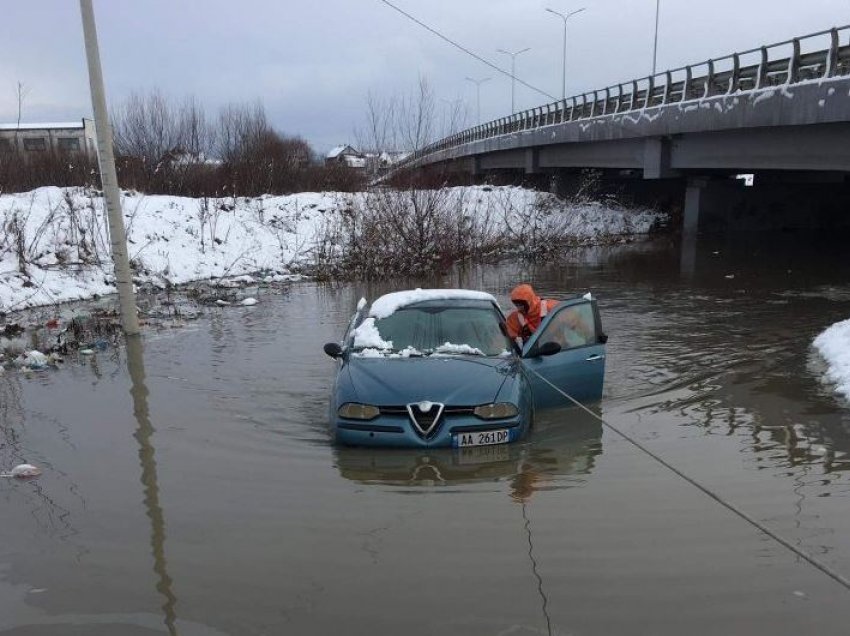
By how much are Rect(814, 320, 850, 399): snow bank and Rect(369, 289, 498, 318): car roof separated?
4.75 m

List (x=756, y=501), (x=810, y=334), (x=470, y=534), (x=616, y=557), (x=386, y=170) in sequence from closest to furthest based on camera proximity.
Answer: (x=616, y=557), (x=470, y=534), (x=756, y=501), (x=810, y=334), (x=386, y=170)

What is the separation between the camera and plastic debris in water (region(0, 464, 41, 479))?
6.41 m

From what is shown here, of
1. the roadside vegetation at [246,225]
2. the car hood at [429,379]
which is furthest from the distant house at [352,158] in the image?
the car hood at [429,379]

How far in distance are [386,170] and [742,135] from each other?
40.8 feet

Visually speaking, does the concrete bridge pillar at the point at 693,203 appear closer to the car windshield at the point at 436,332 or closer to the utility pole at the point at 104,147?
the utility pole at the point at 104,147

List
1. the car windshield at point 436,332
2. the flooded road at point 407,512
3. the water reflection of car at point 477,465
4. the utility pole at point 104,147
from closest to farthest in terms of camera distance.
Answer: the flooded road at point 407,512
the water reflection of car at point 477,465
the car windshield at point 436,332
the utility pole at point 104,147

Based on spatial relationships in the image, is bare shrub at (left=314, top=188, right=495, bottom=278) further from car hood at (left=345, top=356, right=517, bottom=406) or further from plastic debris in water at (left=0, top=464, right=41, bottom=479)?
plastic debris in water at (left=0, top=464, right=41, bottom=479)

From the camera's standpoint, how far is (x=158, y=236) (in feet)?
80.8

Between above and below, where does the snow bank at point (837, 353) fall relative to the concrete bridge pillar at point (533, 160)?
below

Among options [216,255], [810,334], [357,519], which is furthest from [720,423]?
[216,255]

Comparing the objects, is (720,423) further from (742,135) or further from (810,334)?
(742,135)

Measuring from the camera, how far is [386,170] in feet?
88.4

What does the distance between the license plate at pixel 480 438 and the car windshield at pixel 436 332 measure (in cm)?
A: 113

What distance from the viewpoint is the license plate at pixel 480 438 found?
645 centimetres
